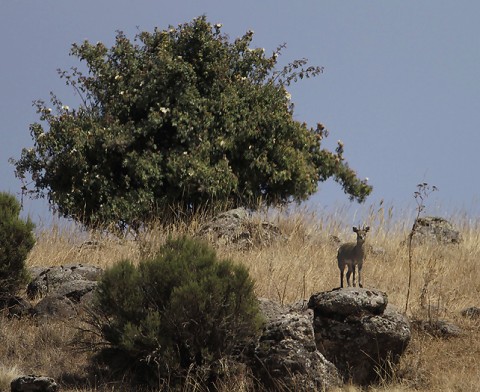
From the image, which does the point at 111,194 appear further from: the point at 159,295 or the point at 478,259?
the point at 159,295

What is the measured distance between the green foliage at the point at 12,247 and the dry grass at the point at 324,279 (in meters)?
1.00

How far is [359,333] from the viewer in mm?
12047

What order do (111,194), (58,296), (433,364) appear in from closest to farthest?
(433,364), (58,296), (111,194)

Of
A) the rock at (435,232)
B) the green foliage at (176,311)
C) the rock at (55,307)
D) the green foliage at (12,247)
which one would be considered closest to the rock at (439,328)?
the green foliage at (176,311)

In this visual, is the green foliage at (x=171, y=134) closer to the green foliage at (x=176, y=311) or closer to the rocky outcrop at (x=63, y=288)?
the rocky outcrop at (x=63, y=288)

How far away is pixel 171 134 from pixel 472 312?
34.0 ft

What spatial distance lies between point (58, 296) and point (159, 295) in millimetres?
3317

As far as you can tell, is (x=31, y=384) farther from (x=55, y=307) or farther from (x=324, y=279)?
(x=324, y=279)

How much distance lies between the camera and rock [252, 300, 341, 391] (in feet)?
37.2

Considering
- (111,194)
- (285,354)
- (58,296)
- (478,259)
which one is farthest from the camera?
(111,194)

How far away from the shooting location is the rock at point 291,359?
1133 cm

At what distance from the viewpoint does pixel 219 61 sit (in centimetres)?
2347

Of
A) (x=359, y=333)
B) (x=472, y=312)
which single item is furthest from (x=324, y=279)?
(x=359, y=333)

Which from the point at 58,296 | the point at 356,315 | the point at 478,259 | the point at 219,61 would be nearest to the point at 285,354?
the point at 356,315
